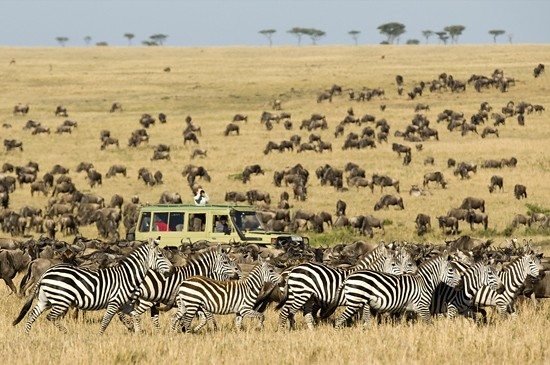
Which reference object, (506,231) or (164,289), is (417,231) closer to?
(506,231)

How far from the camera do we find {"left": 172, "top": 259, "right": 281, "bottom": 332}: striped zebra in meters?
15.5

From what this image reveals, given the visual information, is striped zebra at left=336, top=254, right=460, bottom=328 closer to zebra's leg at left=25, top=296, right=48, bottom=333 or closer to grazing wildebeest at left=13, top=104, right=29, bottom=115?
zebra's leg at left=25, top=296, right=48, bottom=333

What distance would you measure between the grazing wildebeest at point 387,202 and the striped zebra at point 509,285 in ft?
76.9

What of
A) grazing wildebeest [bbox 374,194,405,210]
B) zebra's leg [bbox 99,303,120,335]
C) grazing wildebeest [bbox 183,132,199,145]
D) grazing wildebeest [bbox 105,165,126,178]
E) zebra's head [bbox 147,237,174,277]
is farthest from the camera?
grazing wildebeest [bbox 183,132,199,145]

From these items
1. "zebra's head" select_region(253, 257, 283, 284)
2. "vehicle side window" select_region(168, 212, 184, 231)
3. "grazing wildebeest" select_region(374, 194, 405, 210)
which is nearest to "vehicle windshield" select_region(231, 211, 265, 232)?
"vehicle side window" select_region(168, 212, 184, 231)

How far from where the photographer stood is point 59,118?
70812mm

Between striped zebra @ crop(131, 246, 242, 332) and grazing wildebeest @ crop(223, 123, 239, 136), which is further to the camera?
grazing wildebeest @ crop(223, 123, 239, 136)

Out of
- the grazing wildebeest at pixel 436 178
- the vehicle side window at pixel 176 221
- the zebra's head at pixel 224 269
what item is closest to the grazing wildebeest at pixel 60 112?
the grazing wildebeest at pixel 436 178

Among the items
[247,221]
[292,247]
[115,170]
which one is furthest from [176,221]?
[115,170]

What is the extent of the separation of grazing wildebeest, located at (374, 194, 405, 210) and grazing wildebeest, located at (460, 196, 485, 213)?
2628mm

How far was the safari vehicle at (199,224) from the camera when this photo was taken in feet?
82.5

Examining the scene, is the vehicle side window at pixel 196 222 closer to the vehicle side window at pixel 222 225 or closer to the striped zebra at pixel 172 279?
the vehicle side window at pixel 222 225

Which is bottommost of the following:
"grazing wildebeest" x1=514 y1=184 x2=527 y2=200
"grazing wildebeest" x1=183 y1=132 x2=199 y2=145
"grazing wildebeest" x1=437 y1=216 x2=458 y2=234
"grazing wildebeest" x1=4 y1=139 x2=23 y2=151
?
"grazing wildebeest" x1=437 y1=216 x2=458 y2=234

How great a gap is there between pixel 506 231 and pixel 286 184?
12596mm
